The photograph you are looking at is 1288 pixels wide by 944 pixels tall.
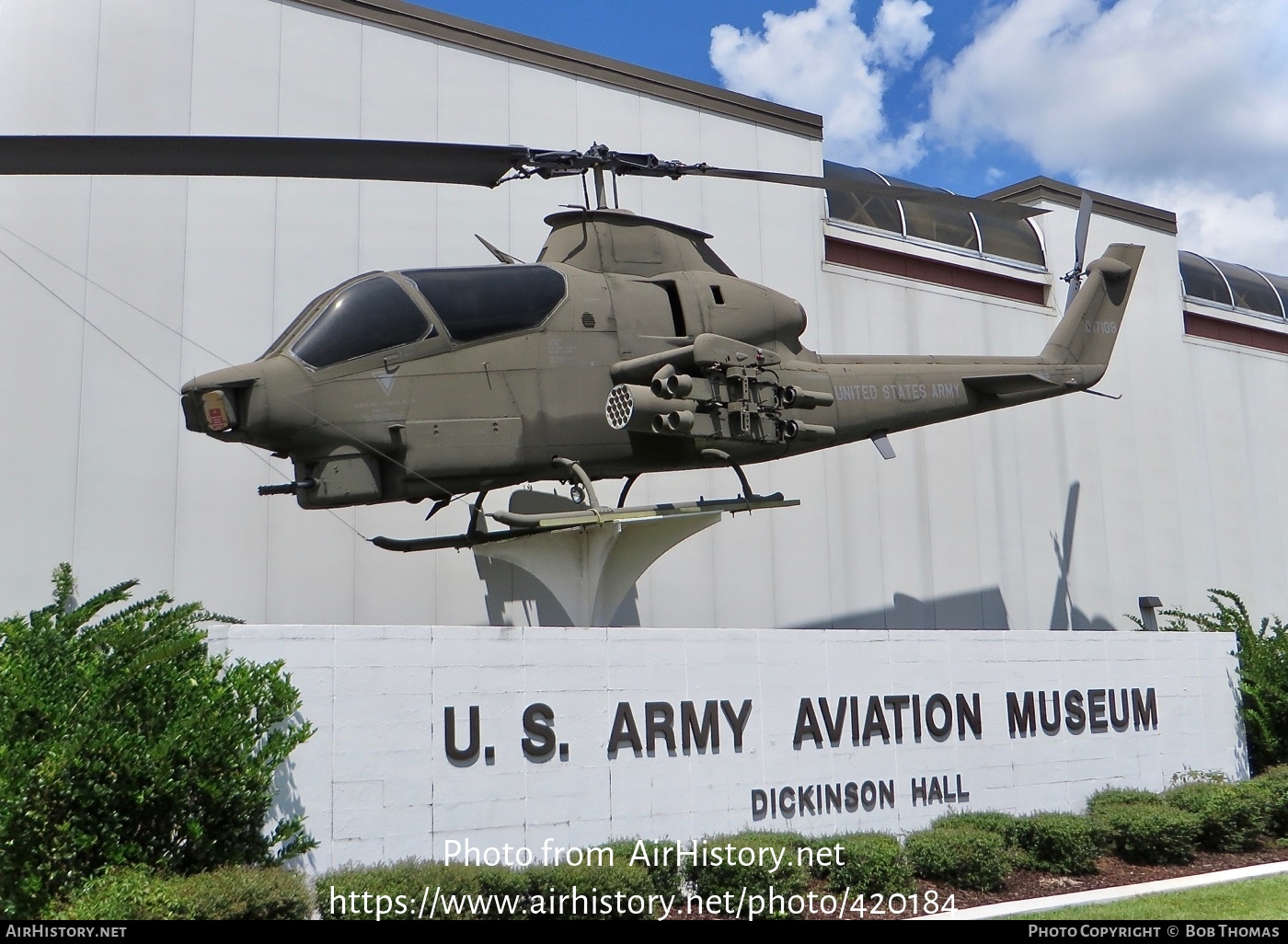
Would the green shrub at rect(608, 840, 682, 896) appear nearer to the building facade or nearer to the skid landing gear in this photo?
the skid landing gear

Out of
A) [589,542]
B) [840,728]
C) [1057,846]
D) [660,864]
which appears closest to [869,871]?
[840,728]

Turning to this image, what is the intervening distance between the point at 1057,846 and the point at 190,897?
26.6ft

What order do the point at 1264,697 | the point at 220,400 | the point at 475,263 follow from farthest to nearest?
1. the point at 475,263
2. the point at 1264,697
3. the point at 220,400

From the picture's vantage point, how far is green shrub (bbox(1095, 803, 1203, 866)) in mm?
11617

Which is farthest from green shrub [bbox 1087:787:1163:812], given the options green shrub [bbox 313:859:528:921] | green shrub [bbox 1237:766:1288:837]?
green shrub [bbox 313:859:528:921]

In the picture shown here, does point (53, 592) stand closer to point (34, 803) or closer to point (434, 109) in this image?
point (34, 803)

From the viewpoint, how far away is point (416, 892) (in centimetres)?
783

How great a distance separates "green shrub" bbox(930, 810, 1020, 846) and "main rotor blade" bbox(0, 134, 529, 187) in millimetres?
7663

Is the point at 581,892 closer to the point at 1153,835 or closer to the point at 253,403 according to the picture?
the point at 253,403

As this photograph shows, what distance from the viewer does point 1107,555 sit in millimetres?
21156

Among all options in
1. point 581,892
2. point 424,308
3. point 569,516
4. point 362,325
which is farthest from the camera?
point 569,516

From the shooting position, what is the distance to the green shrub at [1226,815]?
40.2ft

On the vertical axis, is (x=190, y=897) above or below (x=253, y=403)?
below

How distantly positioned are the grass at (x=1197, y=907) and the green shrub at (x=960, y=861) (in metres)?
1.14
